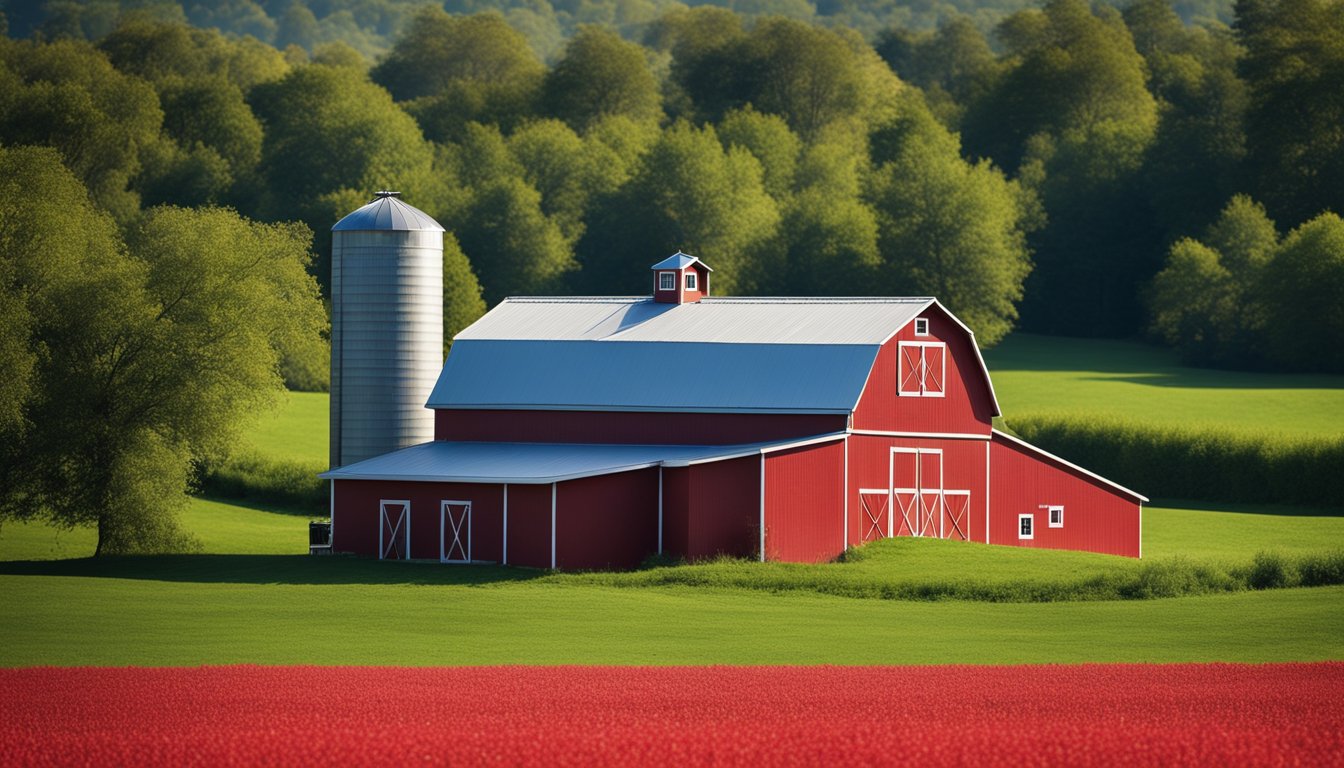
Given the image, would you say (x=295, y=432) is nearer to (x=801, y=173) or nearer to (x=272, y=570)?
(x=272, y=570)

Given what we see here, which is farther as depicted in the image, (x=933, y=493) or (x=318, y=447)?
(x=318, y=447)

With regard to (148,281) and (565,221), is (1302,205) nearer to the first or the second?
(565,221)

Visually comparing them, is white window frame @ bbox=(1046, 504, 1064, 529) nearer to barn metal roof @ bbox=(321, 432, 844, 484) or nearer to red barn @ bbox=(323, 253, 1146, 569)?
red barn @ bbox=(323, 253, 1146, 569)

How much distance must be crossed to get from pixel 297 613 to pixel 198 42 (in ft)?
393

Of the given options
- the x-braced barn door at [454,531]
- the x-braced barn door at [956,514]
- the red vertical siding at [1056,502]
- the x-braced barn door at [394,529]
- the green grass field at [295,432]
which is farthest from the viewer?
the green grass field at [295,432]

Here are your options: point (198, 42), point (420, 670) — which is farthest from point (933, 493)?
point (198, 42)

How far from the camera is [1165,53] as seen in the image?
439 ft

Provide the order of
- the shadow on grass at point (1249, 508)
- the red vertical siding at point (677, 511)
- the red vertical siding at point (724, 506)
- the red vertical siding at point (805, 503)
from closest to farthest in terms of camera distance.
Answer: the red vertical siding at point (677, 511)
the red vertical siding at point (724, 506)
the red vertical siding at point (805, 503)
the shadow on grass at point (1249, 508)

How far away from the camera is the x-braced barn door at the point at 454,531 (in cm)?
4541

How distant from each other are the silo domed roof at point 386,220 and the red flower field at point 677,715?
2567 cm

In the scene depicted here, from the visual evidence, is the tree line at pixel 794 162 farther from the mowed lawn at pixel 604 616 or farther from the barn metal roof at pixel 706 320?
the mowed lawn at pixel 604 616

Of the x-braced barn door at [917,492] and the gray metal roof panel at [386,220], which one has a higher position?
the gray metal roof panel at [386,220]

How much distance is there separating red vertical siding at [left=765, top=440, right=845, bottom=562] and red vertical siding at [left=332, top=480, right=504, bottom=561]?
632 centimetres

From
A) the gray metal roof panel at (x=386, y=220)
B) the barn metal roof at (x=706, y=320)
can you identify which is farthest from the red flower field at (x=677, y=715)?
the gray metal roof panel at (x=386, y=220)
